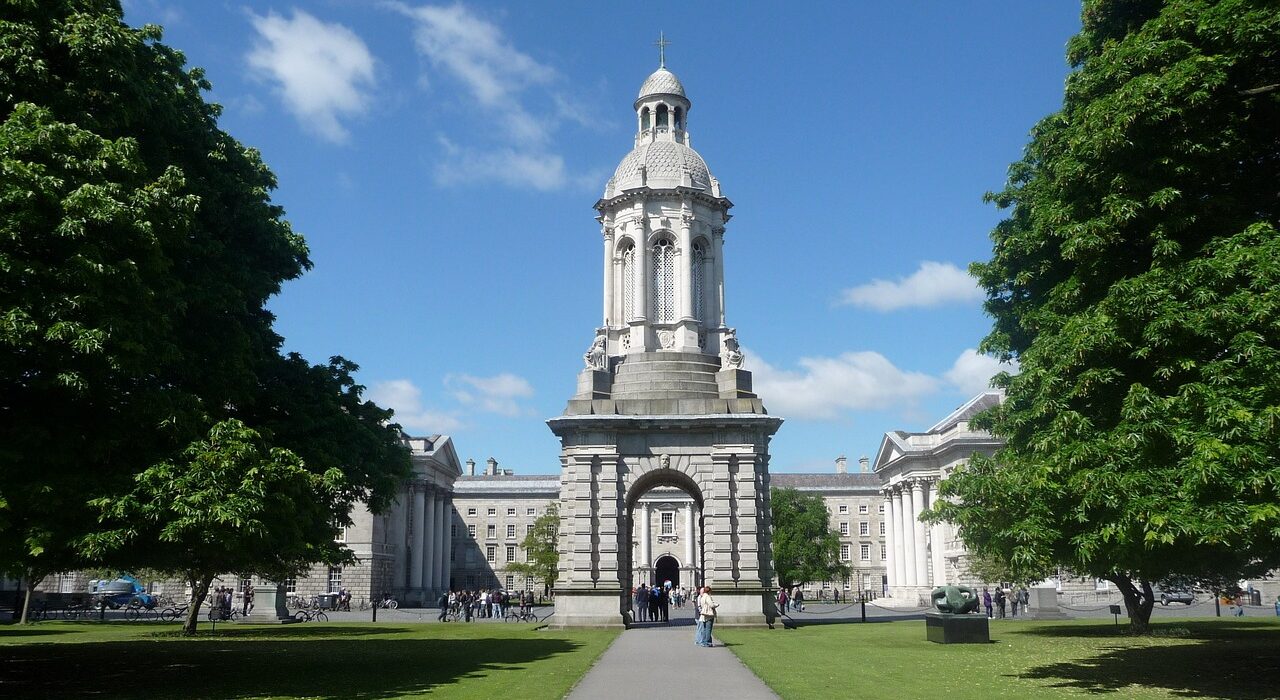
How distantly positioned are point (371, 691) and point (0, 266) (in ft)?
29.0

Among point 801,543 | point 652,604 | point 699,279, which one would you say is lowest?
point 652,604

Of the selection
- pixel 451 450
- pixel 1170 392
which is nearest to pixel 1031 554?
pixel 1170 392

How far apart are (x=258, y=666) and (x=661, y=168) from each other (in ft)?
81.9

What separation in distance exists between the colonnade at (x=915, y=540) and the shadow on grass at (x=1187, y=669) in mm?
43868

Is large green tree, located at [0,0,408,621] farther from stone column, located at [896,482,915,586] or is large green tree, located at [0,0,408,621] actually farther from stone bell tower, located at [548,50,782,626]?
stone column, located at [896,482,915,586]

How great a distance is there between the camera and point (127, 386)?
56.7 ft

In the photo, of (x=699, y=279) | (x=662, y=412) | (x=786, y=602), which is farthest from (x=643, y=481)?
(x=786, y=602)

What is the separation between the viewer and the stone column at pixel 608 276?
129 ft

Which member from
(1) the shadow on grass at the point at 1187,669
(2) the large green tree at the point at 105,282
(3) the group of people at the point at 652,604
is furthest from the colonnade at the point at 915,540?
(2) the large green tree at the point at 105,282

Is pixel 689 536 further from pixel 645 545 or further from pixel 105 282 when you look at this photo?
pixel 105 282

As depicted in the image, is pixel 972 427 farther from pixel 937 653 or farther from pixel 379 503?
pixel 379 503

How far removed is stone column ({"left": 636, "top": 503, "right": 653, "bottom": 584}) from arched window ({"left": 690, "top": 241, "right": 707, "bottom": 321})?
64.7 m

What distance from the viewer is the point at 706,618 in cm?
2434

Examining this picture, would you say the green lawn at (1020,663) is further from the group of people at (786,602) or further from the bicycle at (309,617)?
the bicycle at (309,617)
